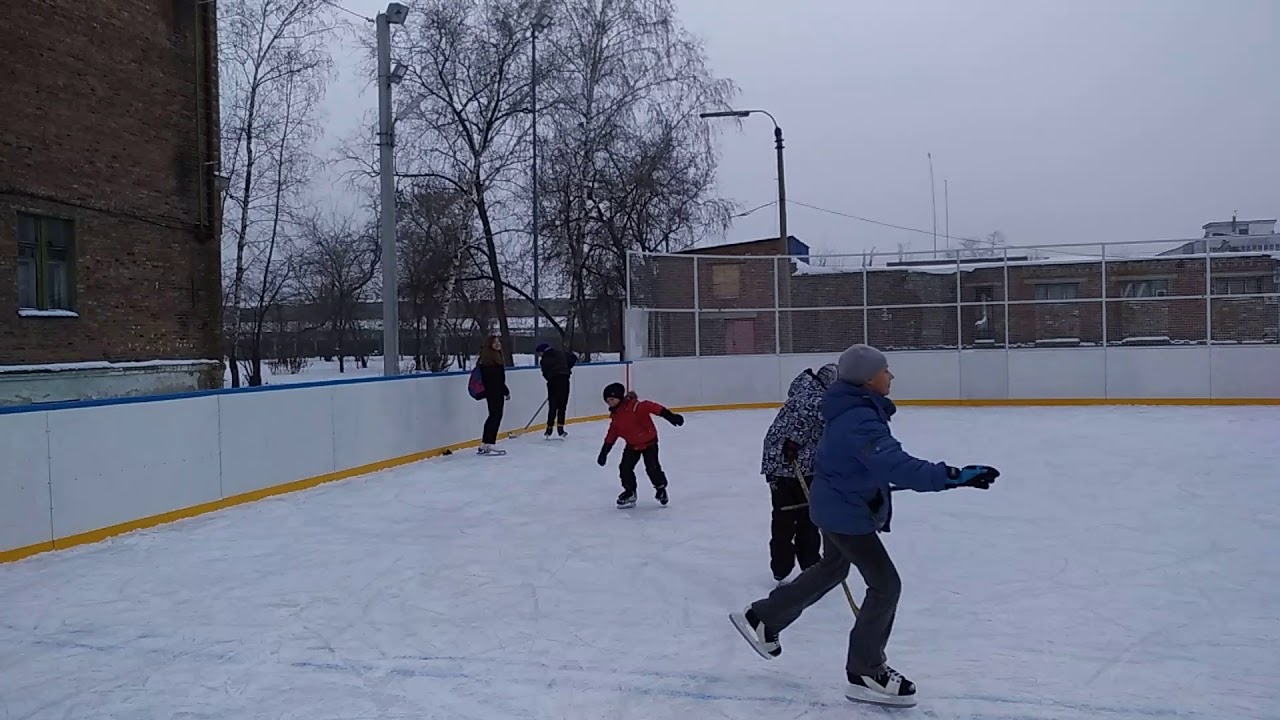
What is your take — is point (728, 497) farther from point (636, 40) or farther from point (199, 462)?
point (636, 40)

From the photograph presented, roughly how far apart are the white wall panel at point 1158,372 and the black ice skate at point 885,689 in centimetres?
1767

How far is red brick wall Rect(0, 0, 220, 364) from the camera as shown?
582 inches

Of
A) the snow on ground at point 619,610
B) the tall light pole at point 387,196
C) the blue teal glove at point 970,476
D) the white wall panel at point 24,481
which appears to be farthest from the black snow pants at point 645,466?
the tall light pole at point 387,196

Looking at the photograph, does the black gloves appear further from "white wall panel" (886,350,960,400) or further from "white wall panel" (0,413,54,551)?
"white wall panel" (886,350,960,400)

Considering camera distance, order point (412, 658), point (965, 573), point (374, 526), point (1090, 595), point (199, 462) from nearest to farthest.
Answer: point (412, 658)
point (1090, 595)
point (965, 573)
point (374, 526)
point (199, 462)

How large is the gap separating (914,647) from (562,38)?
79.3 feet

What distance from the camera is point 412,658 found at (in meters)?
4.74

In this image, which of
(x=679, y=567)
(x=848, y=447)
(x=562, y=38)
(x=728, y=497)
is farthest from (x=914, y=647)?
(x=562, y=38)

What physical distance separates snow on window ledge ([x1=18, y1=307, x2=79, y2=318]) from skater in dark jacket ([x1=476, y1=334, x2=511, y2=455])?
697 cm

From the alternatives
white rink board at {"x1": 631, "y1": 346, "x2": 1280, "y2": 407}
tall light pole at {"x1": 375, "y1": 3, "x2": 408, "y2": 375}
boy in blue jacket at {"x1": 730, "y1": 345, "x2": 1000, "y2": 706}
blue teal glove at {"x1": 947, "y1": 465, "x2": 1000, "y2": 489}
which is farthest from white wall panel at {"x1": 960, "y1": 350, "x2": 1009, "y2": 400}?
blue teal glove at {"x1": 947, "y1": 465, "x2": 1000, "y2": 489}

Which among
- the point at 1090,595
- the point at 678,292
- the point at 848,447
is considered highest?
the point at 678,292

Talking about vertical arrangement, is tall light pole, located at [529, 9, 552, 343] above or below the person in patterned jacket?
above

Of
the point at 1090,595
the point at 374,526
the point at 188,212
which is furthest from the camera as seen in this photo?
the point at 188,212

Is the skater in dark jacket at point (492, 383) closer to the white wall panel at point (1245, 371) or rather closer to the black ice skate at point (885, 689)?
the black ice skate at point (885, 689)
